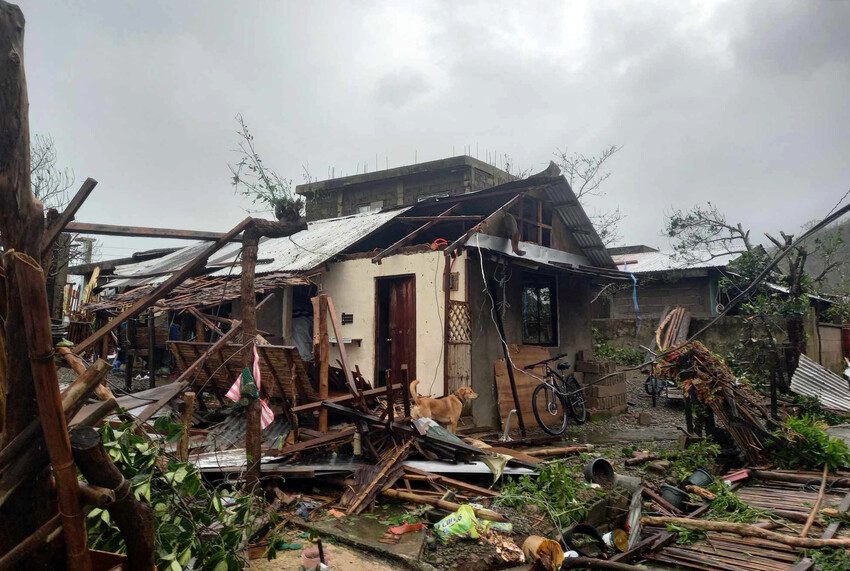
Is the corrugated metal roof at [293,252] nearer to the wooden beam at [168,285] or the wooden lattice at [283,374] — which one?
the wooden lattice at [283,374]

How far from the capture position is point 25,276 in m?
2.05

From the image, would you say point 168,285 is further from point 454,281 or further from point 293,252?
point 293,252

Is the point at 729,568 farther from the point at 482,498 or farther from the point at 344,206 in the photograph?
the point at 344,206

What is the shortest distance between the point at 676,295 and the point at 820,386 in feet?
27.1

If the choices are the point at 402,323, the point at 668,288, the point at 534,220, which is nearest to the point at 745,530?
the point at 402,323

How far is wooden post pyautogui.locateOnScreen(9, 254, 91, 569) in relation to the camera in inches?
82.0

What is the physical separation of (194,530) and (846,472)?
7.60 metres

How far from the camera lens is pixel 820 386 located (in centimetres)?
1029

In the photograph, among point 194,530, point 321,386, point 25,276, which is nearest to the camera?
point 25,276

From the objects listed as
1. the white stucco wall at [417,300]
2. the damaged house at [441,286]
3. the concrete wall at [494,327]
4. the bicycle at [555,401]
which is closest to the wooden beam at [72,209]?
the damaged house at [441,286]

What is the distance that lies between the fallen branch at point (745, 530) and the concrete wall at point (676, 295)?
13.0m

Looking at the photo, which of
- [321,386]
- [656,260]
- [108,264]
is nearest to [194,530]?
[321,386]

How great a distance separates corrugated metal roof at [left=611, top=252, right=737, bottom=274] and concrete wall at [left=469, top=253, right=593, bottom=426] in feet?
19.1

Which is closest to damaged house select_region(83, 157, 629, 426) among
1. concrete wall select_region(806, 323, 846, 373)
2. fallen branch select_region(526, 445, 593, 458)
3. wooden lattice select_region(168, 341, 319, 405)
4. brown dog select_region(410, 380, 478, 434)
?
brown dog select_region(410, 380, 478, 434)
